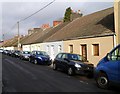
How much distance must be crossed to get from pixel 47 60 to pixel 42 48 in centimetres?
1324

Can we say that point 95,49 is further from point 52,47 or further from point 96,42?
point 52,47

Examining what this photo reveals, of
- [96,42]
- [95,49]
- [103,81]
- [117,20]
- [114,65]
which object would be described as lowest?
[103,81]

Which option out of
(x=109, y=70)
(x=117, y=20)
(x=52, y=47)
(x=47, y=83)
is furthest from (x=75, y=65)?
(x=52, y=47)

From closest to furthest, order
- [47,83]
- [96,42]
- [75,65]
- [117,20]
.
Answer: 1. [47,83]
2. [75,65]
3. [117,20]
4. [96,42]

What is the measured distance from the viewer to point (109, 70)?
1060cm

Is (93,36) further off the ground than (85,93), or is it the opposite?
(93,36)

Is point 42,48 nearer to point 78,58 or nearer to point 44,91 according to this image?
point 78,58

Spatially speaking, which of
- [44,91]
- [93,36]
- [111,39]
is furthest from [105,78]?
[93,36]

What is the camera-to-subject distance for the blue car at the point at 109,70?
1011 centimetres

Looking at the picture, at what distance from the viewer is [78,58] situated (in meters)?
18.2

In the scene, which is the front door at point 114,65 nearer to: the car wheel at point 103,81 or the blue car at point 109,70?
the blue car at point 109,70

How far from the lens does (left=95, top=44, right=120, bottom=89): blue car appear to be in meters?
10.1

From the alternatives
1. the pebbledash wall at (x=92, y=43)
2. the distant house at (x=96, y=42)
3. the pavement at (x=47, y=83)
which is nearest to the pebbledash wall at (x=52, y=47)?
the pebbledash wall at (x=92, y=43)

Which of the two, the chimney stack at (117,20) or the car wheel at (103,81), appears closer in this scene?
the car wheel at (103,81)
